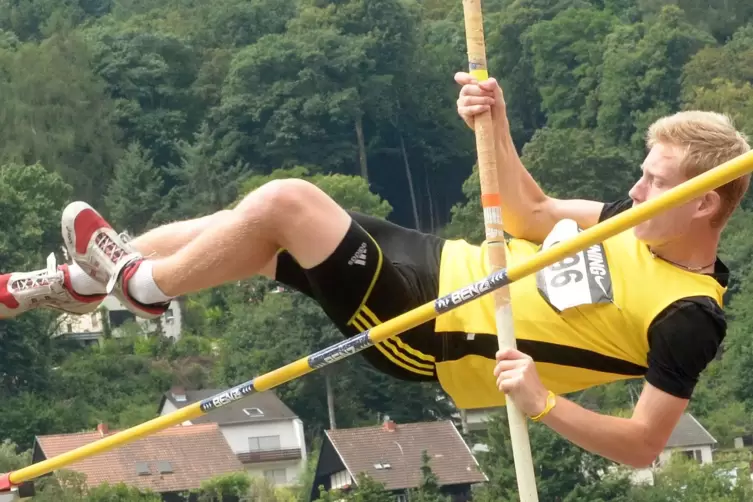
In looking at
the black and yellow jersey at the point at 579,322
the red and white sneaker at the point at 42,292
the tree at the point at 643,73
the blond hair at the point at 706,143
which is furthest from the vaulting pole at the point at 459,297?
A: the tree at the point at 643,73

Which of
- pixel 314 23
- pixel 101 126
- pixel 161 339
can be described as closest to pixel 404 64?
pixel 314 23

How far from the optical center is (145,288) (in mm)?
4602

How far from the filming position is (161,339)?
154 feet

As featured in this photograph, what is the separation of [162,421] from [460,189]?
171ft

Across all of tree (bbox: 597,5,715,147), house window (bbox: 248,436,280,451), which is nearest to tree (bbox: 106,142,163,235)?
house window (bbox: 248,436,280,451)

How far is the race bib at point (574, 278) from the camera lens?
15.1 ft

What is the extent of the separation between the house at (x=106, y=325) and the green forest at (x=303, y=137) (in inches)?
16.0

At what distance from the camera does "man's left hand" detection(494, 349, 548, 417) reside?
426cm

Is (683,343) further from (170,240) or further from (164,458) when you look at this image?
(164,458)

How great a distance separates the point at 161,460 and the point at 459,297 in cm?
3594

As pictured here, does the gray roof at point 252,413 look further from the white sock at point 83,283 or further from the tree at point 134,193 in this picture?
the white sock at point 83,283

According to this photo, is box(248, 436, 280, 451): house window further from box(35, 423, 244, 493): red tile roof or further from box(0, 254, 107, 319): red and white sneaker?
box(0, 254, 107, 319): red and white sneaker

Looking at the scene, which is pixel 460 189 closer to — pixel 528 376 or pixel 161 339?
pixel 161 339

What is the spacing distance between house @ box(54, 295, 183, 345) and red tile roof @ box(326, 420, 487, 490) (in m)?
8.48
